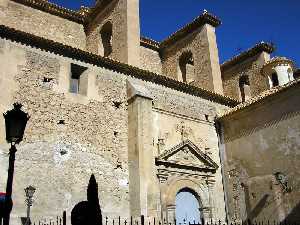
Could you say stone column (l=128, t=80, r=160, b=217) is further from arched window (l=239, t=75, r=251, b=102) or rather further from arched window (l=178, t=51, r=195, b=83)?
arched window (l=239, t=75, r=251, b=102)

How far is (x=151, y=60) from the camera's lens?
58.7ft

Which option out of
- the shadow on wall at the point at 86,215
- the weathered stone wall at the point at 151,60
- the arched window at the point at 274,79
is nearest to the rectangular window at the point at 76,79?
the weathered stone wall at the point at 151,60

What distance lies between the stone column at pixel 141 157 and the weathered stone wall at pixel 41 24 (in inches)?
176

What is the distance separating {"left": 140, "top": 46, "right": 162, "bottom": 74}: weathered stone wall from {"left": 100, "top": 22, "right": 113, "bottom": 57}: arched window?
200cm

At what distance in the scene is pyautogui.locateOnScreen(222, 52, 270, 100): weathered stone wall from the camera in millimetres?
18062

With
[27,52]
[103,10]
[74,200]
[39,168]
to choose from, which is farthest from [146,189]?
[103,10]

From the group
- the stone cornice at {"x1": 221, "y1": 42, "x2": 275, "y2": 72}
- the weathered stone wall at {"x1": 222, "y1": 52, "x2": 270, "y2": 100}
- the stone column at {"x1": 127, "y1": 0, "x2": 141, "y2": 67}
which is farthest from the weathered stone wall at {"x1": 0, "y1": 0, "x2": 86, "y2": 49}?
the weathered stone wall at {"x1": 222, "y1": 52, "x2": 270, "y2": 100}

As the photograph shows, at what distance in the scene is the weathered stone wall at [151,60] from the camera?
1745cm

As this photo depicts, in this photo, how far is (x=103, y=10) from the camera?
15.8 metres

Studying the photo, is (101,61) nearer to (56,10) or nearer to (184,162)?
(56,10)

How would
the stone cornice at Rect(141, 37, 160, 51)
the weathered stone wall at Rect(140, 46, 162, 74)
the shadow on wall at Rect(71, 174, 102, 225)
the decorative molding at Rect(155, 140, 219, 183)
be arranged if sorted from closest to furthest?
the shadow on wall at Rect(71, 174, 102, 225) < the decorative molding at Rect(155, 140, 219, 183) < the weathered stone wall at Rect(140, 46, 162, 74) < the stone cornice at Rect(141, 37, 160, 51)

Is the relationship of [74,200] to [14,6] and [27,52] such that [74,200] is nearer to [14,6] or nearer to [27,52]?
[27,52]

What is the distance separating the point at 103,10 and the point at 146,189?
829cm

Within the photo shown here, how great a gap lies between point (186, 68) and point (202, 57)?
5.77 feet
